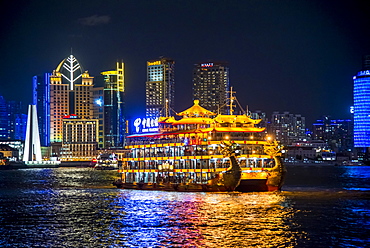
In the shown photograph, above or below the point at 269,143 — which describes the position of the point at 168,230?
below

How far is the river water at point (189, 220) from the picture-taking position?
44.1 metres

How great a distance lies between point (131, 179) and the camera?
85.1 m

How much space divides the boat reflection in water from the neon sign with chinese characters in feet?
56.2

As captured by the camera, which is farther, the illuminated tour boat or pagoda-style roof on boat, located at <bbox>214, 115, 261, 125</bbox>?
pagoda-style roof on boat, located at <bbox>214, 115, 261, 125</bbox>

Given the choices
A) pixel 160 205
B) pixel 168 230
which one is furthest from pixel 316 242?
pixel 160 205

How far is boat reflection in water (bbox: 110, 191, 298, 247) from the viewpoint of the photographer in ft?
144

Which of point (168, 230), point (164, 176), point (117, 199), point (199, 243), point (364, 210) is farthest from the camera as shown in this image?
point (164, 176)

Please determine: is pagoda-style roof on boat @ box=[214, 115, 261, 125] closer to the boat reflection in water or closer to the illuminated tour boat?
the illuminated tour boat

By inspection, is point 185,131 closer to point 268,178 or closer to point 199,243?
point 268,178

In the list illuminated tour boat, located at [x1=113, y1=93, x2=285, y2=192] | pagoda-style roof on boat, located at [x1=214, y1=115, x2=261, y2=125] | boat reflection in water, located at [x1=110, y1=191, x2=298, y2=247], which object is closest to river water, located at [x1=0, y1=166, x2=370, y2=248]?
boat reflection in water, located at [x1=110, y1=191, x2=298, y2=247]

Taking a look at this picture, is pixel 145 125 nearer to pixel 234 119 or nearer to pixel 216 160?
pixel 234 119

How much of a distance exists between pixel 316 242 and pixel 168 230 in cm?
1167

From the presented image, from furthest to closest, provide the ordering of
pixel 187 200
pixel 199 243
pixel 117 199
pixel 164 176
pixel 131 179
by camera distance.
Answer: pixel 131 179 < pixel 164 176 < pixel 117 199 < pixel 187 200 < pixel 199 243

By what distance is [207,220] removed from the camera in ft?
172
